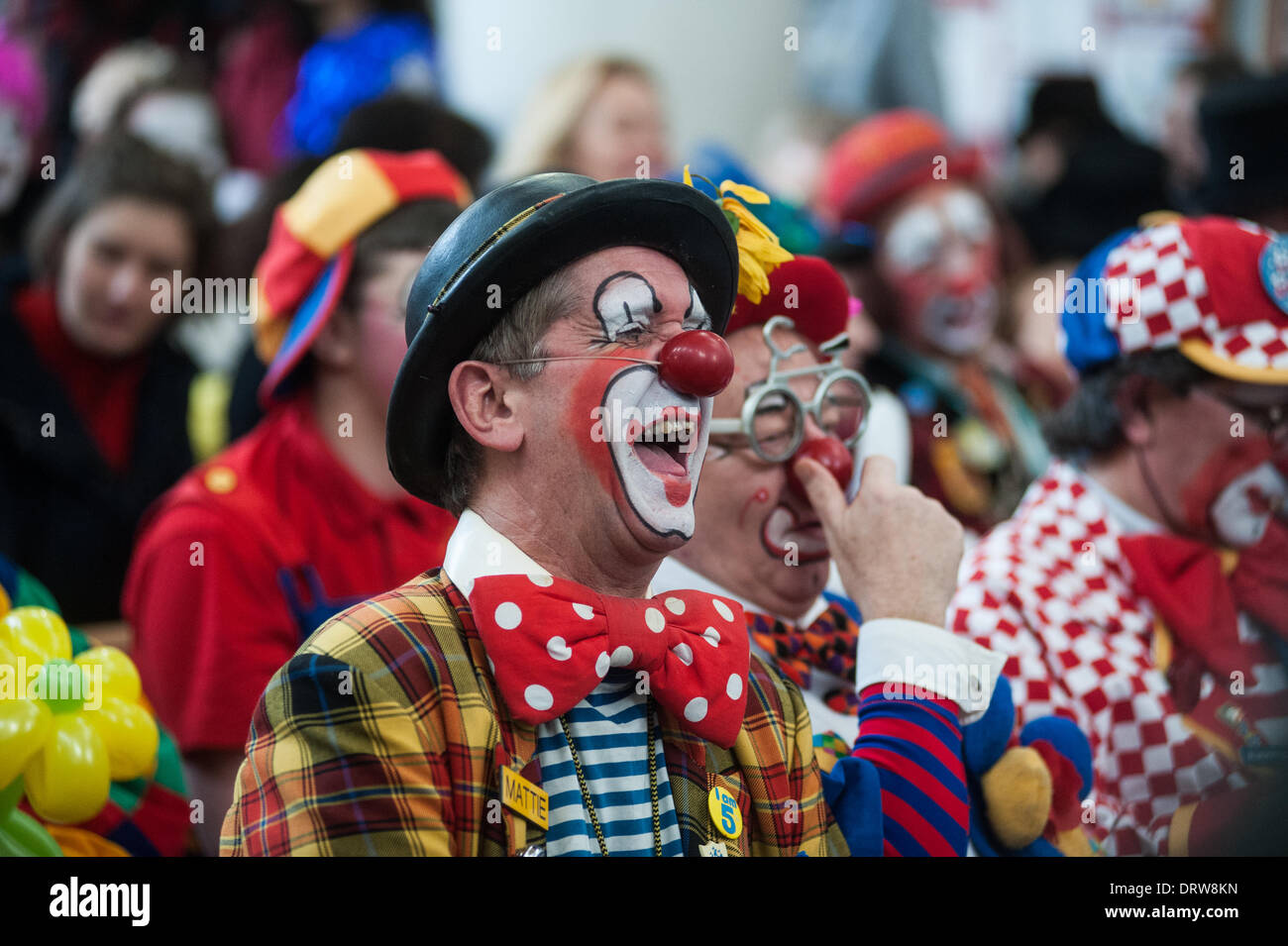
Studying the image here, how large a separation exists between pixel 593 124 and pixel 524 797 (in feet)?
11.6

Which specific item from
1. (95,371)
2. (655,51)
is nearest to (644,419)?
(95,371)

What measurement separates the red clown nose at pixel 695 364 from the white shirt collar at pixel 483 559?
0.87ft

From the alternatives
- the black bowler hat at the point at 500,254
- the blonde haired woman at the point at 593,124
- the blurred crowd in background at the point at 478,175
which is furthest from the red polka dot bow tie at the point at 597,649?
the blonde haired woman at the point at 593,124

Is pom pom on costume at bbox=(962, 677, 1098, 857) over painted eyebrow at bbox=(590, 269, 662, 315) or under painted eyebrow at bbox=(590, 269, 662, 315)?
under

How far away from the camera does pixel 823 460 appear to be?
7.45 feet

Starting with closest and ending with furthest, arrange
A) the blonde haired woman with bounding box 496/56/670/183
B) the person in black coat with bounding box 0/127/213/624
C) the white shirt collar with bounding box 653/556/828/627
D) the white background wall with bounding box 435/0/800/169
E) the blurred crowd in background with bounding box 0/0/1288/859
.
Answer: the white shirt collar with bounding box 653/556/828/627, the person in black coat with bounding box 0/127/213/624, the blurred crowd in background with bounding box 0/0/1288/859, the blonde haired woman with bounding box 496/56/670/183, the white background wall with bounding box 435/0/800/169

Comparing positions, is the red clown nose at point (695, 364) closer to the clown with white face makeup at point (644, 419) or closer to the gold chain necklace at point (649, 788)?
the clown with white face makeup at point (644, 419)

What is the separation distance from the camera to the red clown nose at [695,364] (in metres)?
1.75

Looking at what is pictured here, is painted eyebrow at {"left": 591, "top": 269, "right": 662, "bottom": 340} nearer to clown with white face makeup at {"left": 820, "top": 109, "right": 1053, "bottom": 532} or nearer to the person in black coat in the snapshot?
the person in black coat

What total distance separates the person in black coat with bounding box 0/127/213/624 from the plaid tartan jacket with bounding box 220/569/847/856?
2.17 m

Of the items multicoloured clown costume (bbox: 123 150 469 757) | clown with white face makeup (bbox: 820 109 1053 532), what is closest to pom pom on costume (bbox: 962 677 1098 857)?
multicoloured clown costume (bbox: 123 150 469 757)

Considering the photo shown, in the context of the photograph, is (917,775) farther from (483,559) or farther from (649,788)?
(483,559)

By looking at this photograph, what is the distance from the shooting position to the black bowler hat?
1.70 meters

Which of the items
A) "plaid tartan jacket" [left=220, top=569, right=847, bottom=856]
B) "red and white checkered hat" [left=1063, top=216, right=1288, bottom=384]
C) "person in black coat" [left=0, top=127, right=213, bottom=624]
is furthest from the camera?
"person in black coat" [left=0, top=127, right=213, bottom=624]
